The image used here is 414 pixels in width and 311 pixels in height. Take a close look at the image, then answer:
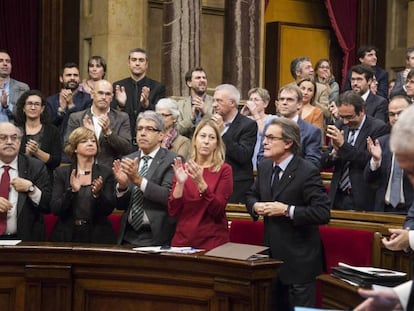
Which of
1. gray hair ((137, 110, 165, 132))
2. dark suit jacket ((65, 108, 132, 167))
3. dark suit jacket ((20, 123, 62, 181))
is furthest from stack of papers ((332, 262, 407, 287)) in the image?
dark suit jacket ((20, 123, 62, 181))

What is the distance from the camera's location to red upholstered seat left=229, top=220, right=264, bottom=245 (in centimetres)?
630

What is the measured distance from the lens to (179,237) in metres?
5.71

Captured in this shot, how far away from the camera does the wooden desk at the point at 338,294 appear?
4.39 m

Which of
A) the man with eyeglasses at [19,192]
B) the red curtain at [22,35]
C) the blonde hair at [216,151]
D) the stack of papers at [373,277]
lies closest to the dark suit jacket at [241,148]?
the blonde hair at [216,151]

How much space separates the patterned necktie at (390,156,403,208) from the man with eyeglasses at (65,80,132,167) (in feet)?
6.24

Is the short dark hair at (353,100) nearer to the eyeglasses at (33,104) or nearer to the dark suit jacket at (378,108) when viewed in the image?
the dark suit jacket at (378,108)

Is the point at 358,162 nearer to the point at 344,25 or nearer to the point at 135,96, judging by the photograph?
the point at 135,96

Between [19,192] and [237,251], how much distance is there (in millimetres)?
1661

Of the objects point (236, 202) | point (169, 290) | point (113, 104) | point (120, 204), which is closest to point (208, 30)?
point (113, 104)

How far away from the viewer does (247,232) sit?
20.9 ft

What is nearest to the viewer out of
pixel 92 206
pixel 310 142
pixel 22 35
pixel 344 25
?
pixel 92 206

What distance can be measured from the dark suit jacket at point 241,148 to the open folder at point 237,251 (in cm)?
182

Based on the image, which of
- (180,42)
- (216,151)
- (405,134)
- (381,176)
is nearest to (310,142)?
(381,176)

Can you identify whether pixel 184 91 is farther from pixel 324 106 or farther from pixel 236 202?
pixel 236 202
